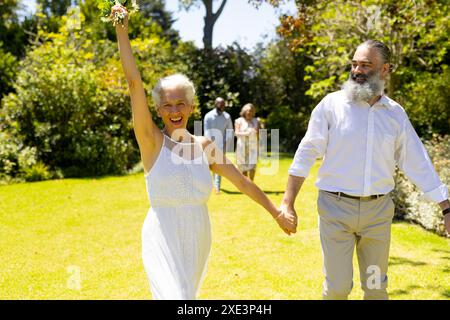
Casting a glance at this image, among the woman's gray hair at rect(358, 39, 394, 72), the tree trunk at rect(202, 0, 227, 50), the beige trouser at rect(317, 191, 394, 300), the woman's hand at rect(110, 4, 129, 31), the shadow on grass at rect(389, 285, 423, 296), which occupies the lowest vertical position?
the shadow on grass at rect(389, 285, 423, 296)

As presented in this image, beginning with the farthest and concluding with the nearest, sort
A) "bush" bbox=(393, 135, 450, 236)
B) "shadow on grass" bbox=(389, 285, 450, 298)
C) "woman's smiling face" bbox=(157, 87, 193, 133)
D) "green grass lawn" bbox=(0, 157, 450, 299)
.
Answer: "bush" bbox=(393, 135, 450, 236)
"green grass lawn" bbox=(0, 157, 450, 299)
"shadow on grass" bbox=(389, 285, 450, 298)
"woman's smiling face" bbox=(157, 87, 193, 133)

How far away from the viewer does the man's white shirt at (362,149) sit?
367 centimetres

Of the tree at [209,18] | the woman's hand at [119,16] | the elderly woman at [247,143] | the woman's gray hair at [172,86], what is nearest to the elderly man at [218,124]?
the elderly woman at [247,143]

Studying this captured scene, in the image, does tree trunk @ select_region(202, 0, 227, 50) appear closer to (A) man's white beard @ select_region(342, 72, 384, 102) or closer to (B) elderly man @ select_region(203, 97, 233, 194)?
(B) elderly man @ select_region(203, 97, 233, 194)

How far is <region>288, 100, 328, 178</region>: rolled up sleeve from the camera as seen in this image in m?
3.72

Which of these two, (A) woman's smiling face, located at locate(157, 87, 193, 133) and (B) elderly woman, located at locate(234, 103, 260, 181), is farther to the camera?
(B) elderly woman, located at locate(234, 103, 260, 181)

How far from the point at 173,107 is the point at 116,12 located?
0.65 meters

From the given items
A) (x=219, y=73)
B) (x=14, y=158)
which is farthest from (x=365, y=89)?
(x=219, y=73)

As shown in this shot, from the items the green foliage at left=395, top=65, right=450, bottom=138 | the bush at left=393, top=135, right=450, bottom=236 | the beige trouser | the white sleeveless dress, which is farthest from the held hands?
the green foliage at left=395, top=65, right=450, bottom=138

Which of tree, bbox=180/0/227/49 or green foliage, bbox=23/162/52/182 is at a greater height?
tree, bbox=180/0/227/49

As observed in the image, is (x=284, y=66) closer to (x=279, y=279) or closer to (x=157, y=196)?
(x=279, y=279)

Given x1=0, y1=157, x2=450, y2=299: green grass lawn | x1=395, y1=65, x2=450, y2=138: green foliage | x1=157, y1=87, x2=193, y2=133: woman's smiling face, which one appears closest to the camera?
x1=157, y1=87, x2=193, y2=133: woman's smiling face

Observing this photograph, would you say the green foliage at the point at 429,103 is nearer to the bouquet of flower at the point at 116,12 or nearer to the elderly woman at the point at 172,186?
the elderly woman at the point at 172,186

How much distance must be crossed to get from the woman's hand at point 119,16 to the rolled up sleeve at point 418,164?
2.05 meters
